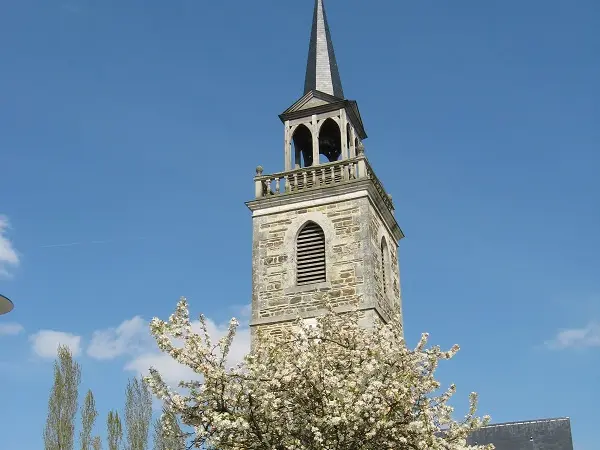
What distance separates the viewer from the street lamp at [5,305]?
857cm

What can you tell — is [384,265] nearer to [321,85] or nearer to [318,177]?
[318,177]

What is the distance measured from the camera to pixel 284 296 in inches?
695

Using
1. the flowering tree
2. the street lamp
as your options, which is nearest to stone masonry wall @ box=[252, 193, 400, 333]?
the flowering tree

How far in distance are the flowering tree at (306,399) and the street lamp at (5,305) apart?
1.75 metres

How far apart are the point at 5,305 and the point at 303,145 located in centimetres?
1312

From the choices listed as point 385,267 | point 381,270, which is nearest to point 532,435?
point 381,270

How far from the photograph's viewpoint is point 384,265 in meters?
19.1

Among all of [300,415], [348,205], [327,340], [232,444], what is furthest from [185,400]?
[348,205]

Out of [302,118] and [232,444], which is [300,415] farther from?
[302,118]

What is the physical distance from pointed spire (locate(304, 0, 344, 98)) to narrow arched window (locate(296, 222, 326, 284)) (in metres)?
4.44

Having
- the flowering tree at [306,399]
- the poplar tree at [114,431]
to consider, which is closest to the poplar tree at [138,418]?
the poplar tree at [114,431]

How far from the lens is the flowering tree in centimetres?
917

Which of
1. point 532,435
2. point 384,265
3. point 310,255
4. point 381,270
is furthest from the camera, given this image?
point 384,265

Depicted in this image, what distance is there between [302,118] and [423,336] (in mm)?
10737
